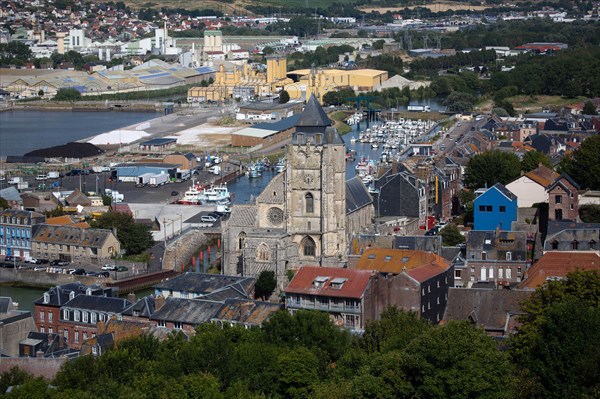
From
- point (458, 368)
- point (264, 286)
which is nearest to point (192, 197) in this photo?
point (264, 286)

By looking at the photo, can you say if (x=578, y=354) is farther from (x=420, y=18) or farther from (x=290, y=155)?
(x=420, y=18)

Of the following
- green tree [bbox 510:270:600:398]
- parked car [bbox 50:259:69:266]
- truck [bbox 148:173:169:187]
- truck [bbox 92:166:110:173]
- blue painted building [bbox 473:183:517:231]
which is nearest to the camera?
green tree [bbox 510:270:600:398]

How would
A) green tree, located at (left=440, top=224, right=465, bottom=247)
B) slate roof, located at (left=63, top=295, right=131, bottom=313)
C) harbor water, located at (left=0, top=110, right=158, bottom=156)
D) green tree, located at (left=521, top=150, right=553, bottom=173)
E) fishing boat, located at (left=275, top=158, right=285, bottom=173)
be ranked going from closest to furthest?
slate roof, located at (left=63, top=295, right=131, bottom=313) → green tree, located at (left=440, top=224, right=465, bottom=247) → green tree, located at (left=521, top=150, right=553, bottom=173) → fishing boat, located at (left=275, top=158, right=285, bottom=173) → harbor water, located at (left=0, top=110, right=158, bottom=156)

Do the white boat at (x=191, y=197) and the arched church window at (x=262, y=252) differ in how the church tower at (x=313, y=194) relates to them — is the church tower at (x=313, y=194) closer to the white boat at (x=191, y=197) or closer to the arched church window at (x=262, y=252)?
the arched church window at (x=262, y=252)

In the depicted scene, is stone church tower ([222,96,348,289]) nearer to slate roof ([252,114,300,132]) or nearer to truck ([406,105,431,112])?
slate roof ([252,114,300,132])

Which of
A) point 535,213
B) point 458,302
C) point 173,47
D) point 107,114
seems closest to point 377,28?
point 173,47

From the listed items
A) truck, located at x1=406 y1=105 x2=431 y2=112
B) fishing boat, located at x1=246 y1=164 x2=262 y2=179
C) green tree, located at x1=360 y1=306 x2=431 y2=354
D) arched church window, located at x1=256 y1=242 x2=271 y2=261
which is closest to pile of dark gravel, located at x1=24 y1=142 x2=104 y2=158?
fishing boat, located at x1=246 y1=164 x2=262 y2=179
